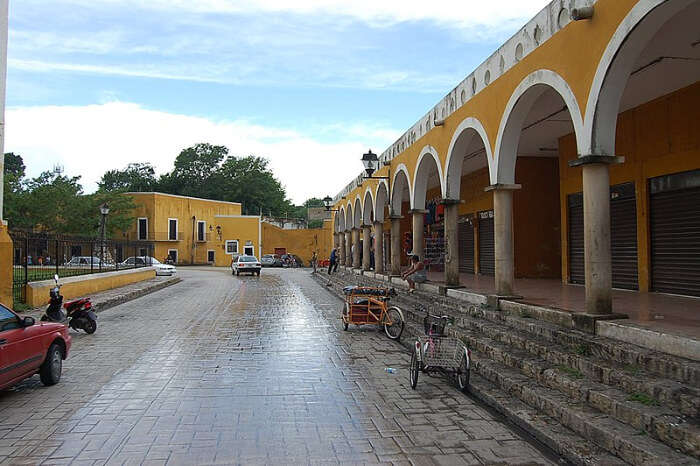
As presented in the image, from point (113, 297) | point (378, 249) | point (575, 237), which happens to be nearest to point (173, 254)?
point (378, 249)

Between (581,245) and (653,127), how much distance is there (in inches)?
136

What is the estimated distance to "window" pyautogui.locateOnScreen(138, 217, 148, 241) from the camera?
51875 mm

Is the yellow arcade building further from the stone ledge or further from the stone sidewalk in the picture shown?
the stone sidewalk

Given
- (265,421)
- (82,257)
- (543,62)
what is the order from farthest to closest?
(82,257), (543,62), (265,421)

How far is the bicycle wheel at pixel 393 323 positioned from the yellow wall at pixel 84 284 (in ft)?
28.6

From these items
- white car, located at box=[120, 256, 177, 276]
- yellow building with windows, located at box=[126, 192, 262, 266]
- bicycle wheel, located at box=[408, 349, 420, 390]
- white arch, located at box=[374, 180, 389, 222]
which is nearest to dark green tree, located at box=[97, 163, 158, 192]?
yellow building with windows, located at box=[126, 192, 262, 266]

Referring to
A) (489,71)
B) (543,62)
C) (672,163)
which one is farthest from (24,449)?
(672,163)

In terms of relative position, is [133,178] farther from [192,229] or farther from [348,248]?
[348,248]

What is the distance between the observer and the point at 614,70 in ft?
21.3

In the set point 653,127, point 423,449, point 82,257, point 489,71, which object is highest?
point 489,71

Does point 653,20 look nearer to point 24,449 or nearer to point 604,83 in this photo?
point 604,83

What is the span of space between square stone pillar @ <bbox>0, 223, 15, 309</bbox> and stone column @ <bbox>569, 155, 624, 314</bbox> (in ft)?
37.0

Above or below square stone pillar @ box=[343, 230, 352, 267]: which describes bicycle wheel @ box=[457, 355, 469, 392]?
below

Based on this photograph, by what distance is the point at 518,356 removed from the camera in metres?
6.73
